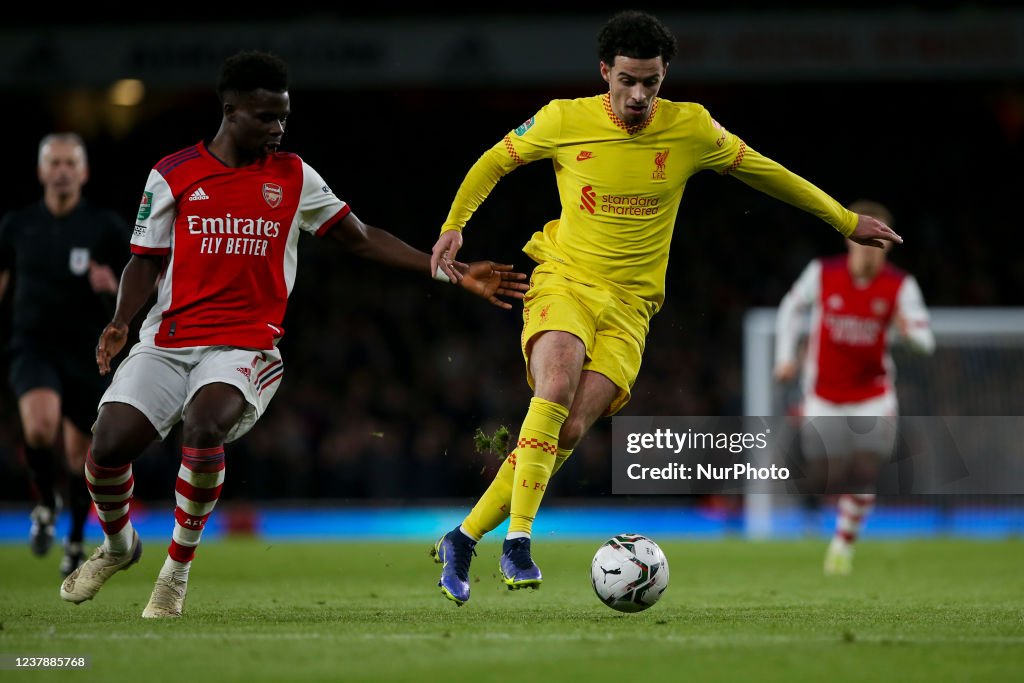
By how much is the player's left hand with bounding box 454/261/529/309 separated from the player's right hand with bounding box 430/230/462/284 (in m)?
0.05

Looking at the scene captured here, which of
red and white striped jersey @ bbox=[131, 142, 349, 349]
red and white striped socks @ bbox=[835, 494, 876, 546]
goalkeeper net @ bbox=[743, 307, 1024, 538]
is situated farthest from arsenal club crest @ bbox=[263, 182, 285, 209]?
goalkeeper net @ bbox=[743, 307, 1024, 538]

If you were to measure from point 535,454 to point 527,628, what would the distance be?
88 centimetres

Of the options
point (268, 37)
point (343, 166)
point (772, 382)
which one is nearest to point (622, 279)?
point (772, 382)

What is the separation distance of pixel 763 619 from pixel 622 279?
156 cm

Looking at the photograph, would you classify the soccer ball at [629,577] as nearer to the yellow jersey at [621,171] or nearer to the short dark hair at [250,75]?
the yellow jersey at [621,171]

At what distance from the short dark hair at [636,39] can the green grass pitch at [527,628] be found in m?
2.31

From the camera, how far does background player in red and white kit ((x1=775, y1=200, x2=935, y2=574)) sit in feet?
33.1

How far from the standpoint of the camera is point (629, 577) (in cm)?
561

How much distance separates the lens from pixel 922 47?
694 inches

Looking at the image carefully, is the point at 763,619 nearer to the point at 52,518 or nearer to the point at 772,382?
the point at 52,518

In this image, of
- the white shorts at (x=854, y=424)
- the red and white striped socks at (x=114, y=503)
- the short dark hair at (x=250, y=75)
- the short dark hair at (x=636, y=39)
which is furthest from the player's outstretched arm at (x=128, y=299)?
the white shorts at (x=854, y=424)

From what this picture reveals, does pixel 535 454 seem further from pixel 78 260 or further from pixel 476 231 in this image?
pixel 476 231

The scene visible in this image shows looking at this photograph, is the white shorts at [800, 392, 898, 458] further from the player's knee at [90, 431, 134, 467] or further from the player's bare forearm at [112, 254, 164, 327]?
the player's knee at [90, 431, 134, 467]

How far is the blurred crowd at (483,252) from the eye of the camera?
15797 millimetres
